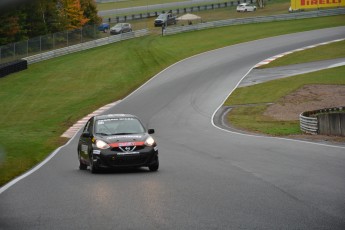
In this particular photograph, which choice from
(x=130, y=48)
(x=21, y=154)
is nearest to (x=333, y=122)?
(x=21, y=154)

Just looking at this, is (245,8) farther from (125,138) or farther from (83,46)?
(125,138)

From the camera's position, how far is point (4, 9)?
5016 mm

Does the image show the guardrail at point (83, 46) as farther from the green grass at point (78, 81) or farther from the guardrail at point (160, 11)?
the guardrail at point (160, 11)

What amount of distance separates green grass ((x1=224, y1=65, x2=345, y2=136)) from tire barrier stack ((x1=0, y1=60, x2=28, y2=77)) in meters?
19.2

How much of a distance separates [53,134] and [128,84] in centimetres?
1858

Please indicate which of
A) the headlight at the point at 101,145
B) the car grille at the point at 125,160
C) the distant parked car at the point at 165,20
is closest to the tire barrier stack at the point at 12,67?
the distant parked car at the point at 165,20

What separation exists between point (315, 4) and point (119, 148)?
80.1 m

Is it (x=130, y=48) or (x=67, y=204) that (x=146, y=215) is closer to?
→ (x=67, y=204)

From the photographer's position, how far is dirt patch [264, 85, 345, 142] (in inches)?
1553

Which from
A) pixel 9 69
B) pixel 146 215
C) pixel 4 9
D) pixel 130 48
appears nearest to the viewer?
pixel 4 9

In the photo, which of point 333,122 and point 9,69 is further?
A: point 9,69

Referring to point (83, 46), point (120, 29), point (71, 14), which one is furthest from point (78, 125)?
point (120, 29)

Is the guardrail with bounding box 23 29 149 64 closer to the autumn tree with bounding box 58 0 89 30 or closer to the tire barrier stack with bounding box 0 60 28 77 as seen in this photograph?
the tire barrier stack with bounding box 0 60 28 77

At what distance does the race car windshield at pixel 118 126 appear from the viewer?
1828cm
